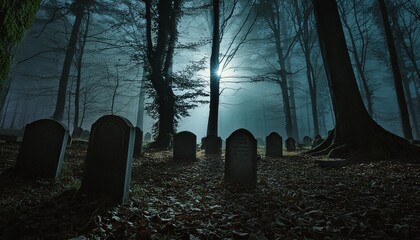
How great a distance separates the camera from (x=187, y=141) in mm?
8281

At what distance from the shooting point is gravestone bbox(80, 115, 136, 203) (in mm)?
3242

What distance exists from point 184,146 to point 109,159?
4.89 meters

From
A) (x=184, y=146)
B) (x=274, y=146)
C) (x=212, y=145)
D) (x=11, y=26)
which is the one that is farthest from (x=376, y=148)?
(x=11, y=26)

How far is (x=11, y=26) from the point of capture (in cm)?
254

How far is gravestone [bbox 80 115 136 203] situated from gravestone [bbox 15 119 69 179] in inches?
46.5

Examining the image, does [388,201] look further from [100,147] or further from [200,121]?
[200,121]

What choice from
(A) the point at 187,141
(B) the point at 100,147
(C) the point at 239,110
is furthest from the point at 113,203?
(C) the point at 239,110

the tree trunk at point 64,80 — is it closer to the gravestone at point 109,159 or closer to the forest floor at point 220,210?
the forest floor at point 220,210

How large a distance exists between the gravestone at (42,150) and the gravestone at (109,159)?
118 centimetres

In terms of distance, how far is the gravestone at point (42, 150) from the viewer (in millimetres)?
4039

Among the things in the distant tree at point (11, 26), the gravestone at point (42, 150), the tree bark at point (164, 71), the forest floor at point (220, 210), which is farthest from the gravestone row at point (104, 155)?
the tree bark at point (164, 71)

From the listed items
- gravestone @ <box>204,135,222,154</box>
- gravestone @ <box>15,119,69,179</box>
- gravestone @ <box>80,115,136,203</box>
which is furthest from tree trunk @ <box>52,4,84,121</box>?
gravestone @ <box>80,115,136,203</box>

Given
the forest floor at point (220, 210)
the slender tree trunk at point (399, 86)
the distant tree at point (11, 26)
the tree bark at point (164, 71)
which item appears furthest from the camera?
the slender tree trunk at point (399, 86)

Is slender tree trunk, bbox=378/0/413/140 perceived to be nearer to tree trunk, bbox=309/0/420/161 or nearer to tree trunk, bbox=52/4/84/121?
tree trunk, bbox=309/0/420/161
